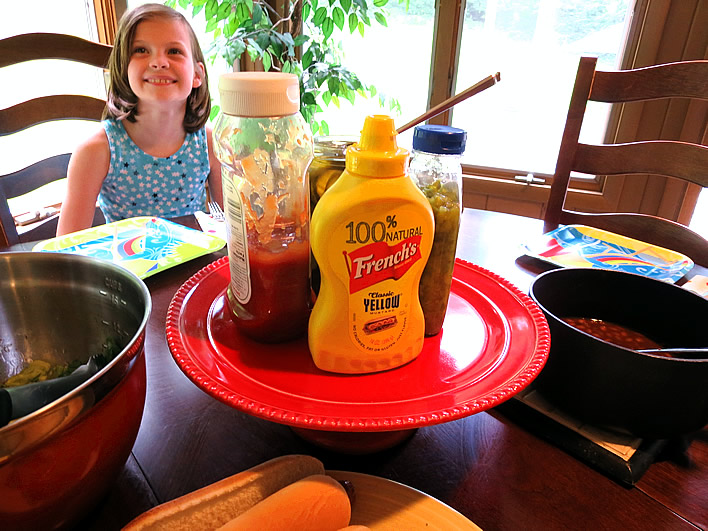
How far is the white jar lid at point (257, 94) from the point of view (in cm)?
39

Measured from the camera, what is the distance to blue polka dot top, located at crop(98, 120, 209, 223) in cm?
132

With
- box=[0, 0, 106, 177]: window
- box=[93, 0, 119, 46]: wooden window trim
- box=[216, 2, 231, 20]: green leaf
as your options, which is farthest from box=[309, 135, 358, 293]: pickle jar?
box=[93, 0, 119, 46]: wooden window trim

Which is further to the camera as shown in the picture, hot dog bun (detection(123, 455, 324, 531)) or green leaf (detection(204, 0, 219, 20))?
green leaf (detection(204, 0, 219, 20))

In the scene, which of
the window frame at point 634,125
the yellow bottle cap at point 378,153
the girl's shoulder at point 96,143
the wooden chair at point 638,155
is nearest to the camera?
the yellow bottle cap at point 378,153

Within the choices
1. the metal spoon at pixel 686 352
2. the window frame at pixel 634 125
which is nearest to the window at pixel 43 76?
the window frame at pixel 634 125

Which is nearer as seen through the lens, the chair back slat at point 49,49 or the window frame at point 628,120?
the chair back slat at point 49,49

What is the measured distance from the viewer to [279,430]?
0.50 m

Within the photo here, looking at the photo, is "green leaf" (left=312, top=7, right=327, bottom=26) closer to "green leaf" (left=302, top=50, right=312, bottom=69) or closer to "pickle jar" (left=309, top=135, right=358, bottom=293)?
"green leaf" (left=302, top=50, right=312, bottom=69)

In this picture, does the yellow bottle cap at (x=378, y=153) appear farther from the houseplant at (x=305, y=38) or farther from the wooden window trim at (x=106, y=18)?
the wooden window trim at (x=106, y=18)

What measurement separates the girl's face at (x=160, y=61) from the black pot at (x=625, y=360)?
1039mm

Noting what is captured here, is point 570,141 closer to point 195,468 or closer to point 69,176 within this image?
point 195,468

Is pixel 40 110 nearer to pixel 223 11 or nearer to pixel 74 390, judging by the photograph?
pixel 223 11

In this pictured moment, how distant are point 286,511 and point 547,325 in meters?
0.32

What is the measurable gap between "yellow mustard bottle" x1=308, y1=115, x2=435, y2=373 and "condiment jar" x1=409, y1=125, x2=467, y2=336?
37 millimetres
